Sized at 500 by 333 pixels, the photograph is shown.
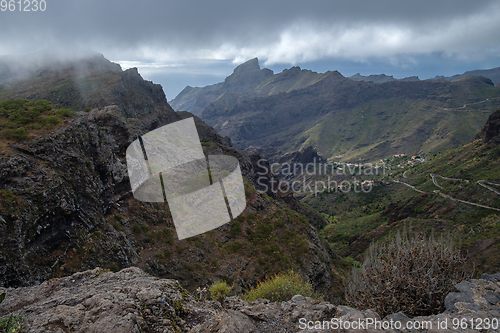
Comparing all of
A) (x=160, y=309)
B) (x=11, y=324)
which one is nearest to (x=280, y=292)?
(x=160, y=309)

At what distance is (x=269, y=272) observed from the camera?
71.5 ft

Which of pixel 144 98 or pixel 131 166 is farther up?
pixel 144 98

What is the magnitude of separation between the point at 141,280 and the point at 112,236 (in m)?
7.07

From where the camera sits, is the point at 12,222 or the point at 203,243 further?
the point at 203,243

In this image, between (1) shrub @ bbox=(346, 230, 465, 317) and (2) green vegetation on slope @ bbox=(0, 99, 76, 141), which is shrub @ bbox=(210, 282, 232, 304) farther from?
(2) green vegetation on slope @ bbox=(0, 99, 76, 141)

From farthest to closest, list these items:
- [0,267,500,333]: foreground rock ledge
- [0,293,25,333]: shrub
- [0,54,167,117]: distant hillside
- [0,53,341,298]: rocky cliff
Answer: [0,54,167,117]: distant hillside, [0,53,341,298]: rocky cliff, [0,267,500,333]: foreground rock ledge, [0,293,25,333]: shrub

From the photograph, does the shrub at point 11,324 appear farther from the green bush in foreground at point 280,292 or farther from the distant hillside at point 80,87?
the distant hillside at point 80,87

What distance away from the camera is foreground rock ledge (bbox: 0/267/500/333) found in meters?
6.61

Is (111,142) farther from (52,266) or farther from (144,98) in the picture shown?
(144,98)

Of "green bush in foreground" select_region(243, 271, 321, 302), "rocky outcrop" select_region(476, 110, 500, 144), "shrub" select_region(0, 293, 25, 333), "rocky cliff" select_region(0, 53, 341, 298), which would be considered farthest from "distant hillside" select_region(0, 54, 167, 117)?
"rocky outcrop" select_region(476, 110, 500, 144)

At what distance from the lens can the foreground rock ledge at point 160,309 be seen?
21.7 feet

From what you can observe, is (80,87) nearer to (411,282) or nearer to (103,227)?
(103,227)

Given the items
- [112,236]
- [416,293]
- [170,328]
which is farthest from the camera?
[112,236]

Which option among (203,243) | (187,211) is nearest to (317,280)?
(203,243)
